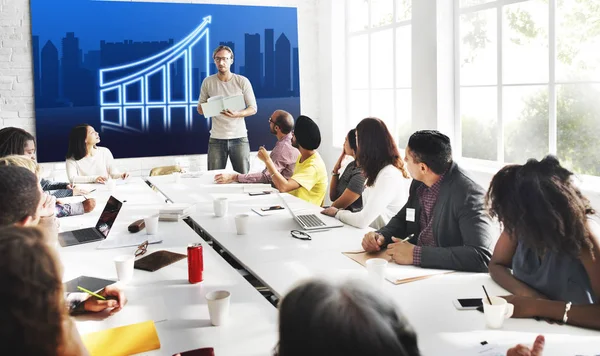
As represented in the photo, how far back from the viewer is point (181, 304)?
77.7 inches

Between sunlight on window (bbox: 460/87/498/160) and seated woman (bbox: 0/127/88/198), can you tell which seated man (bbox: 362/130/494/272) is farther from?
seated woman (bbox: 0/127/88/198)

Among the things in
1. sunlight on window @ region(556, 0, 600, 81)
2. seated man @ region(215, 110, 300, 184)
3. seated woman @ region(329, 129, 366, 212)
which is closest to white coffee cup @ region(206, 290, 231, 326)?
seated woman @ region(329, 129, 366, 212)

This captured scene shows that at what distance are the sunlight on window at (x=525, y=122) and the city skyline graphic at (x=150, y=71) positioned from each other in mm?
3320

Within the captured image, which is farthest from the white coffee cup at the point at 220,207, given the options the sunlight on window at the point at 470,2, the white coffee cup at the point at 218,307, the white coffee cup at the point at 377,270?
the sunlight on window at the point at 470,2

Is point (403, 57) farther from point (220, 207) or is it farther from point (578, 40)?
point (220, 207)

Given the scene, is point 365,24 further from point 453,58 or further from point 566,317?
point 566,317

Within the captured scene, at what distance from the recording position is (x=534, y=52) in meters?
4.17

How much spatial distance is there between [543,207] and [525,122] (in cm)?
266

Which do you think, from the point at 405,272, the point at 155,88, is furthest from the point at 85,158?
the point at 405,272

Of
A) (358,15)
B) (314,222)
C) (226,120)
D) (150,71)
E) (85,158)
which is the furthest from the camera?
(358,15)

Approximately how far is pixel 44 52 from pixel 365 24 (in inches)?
143

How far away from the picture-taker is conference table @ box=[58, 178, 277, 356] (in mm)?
1670

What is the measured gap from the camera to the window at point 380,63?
19.2 feet

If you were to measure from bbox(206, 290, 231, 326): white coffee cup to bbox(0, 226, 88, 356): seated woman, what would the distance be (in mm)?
715
